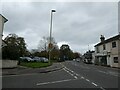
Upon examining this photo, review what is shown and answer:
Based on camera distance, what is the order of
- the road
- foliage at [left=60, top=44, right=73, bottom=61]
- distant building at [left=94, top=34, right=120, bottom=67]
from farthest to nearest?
1. foliage at [left=60, top=44, right=73, bottom=61]
2. distant building at [left=94, top=34, right=120, bottom=67]
3. the road

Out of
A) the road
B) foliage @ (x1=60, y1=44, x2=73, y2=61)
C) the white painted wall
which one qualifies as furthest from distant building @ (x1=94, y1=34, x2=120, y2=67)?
foliage @ (x1=60, y1=44, x2=73, y2=61)

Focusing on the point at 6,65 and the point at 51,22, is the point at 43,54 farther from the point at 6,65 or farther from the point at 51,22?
the point at 6,65

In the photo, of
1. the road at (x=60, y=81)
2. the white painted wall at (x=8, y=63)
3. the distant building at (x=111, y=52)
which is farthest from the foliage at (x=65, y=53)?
the road at (x=60, y=81)

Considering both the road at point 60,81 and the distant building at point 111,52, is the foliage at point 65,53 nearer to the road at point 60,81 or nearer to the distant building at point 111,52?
the distant building at point 111,52

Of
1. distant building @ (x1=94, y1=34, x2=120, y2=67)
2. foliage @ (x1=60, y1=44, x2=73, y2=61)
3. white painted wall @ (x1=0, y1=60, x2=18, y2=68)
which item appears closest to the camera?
white painted wall @ (x1=0, y1=60, x2=18, y2=68)

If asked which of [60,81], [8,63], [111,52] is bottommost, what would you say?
[60,81]

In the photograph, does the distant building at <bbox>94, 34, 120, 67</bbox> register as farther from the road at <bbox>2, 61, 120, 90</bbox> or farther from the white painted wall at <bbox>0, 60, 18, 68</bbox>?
the road at <bbox>2, 61, 120, 90</bbox>

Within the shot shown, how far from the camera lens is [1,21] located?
122 feet

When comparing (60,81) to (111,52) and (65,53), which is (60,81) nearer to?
(111,52)

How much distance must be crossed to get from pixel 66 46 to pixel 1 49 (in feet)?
426

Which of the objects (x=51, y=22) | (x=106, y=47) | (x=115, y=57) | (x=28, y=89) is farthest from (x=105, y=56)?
(x=28, y=89)

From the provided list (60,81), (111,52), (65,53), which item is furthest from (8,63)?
(65,53)

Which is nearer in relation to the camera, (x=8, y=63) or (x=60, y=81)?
(x=60, y=81)

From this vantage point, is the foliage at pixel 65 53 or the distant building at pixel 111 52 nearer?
the distant building at pixel 111 52
